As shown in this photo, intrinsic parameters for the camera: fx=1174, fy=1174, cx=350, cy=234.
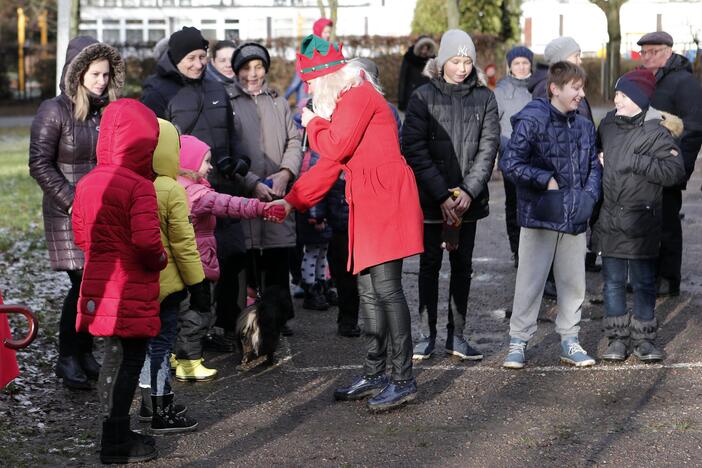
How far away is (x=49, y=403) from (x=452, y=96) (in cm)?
305

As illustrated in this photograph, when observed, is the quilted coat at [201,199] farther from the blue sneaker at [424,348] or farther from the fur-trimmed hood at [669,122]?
the fur-trimmed hood at [669,122]

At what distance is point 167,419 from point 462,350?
2192mm

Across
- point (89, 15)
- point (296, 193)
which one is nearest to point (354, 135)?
point (296, 193)

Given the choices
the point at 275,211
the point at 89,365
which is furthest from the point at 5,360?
the point at 275,211

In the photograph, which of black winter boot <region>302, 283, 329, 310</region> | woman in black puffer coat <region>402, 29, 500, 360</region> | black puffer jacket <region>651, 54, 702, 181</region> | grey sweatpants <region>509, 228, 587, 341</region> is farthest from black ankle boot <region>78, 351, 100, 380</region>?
black puffer jacket <region>651, 54, 702, 181</region>

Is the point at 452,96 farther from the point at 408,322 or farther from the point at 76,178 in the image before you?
the point at 76,178

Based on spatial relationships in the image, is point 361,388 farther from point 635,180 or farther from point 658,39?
point 658,39

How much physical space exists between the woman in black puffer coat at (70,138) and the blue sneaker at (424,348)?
2071 mm

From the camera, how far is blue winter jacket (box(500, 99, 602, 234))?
281 inches

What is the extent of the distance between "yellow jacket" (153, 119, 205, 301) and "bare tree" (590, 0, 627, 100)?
23118 mm

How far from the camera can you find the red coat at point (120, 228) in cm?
540

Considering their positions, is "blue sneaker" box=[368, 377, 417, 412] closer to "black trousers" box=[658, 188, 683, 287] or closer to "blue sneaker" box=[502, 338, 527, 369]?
"blue sneaker" box=[502, 338, 527, 369]

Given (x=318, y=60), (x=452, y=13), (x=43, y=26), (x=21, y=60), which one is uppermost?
(x=43, y=26)

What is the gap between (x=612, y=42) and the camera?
2880 centimetres
